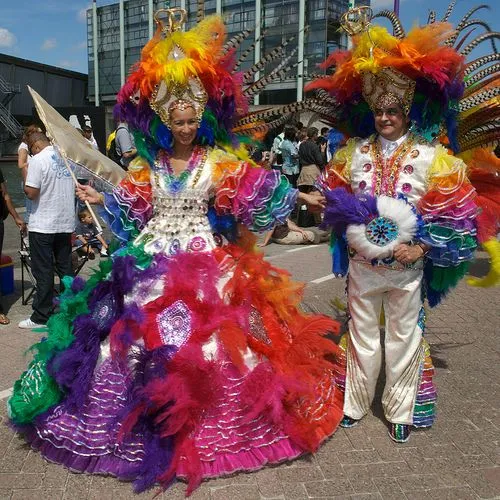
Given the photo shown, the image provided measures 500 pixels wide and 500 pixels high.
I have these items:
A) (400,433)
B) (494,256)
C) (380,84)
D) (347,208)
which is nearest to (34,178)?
(347,208)

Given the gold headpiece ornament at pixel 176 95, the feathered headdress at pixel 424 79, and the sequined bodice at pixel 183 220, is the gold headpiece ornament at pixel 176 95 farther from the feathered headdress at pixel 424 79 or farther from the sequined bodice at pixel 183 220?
the feathered headdress at pixel 424 79

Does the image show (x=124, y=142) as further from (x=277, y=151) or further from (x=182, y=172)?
(x=277, y=151)

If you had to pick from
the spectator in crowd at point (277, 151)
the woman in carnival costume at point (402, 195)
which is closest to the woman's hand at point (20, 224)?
the woman in carnival costume at point (402, 195)

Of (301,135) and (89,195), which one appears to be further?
(301,135)

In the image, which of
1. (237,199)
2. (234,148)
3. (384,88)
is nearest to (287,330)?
(237,199)

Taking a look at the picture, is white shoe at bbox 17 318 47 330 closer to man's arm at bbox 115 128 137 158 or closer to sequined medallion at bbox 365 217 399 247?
man's arm at bbox 115 128 137 158

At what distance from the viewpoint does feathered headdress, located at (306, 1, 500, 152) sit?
283cm

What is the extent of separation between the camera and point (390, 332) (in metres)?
3.06

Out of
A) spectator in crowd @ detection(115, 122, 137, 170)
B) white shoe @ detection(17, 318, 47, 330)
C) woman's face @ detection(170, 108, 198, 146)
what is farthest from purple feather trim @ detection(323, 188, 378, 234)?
spectator in crowd @ detection(115, 122, 137, 170)

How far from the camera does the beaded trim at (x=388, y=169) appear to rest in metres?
2.93

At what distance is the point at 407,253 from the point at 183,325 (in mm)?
1232

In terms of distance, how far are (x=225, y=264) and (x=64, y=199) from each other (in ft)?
8.40

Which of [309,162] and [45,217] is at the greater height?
[309,162]

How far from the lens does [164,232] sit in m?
3.02
